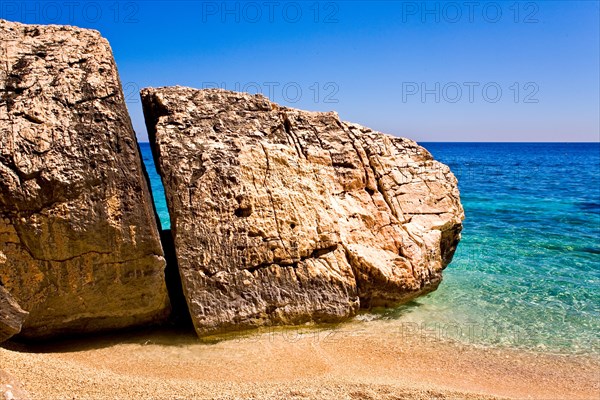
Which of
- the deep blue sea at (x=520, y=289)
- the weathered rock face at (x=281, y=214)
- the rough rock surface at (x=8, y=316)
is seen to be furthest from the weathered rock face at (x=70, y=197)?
the deep blue sea at (x=520, y=289)

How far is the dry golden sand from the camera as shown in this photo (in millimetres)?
4215

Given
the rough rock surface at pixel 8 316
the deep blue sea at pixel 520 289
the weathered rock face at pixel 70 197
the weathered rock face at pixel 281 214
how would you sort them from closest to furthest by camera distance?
1. the rough rock surface at pixel 8 316
2. the weathered rock face at pixel 70 197
3. the weathered rock face at pixel 281 214
4. the deep blue sea at pixel 520 289

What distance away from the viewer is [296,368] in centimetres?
494

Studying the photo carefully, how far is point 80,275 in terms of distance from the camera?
5.00 meters

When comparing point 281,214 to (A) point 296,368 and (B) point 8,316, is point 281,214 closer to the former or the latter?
(A) point 296,368

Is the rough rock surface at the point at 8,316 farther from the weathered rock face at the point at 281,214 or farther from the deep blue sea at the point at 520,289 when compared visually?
the deep blue sea at the point at 520,289

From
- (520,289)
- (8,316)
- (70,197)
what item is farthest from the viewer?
(520,289)

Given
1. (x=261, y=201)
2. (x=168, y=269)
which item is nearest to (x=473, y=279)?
(x=261, y=201)

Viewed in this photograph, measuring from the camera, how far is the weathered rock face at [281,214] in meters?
5.52

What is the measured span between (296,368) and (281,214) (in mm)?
1912

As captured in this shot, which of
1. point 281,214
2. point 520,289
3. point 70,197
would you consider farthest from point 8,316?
point 520,289

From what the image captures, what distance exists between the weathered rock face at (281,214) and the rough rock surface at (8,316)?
1.69 meters

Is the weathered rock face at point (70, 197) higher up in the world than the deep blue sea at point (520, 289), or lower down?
higher up

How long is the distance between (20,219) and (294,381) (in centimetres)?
324
